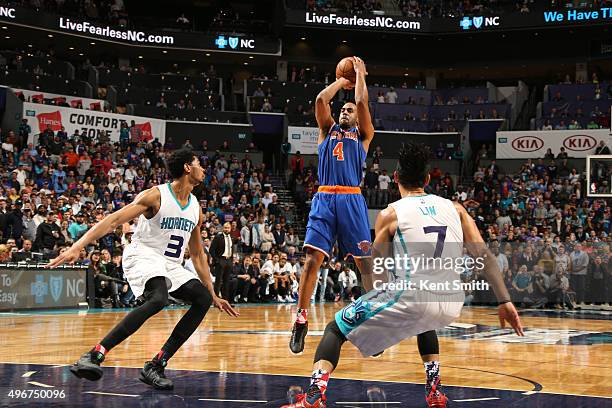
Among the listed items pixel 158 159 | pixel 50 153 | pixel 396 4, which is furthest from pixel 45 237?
pixel 396 4

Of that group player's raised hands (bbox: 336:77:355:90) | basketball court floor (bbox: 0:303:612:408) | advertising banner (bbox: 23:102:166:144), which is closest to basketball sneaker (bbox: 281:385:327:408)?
basketball court floor (bbox: 0:303:612:408)

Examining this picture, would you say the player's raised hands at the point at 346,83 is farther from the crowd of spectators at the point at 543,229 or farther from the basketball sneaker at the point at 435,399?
the crowd of spectators at the point at 543,229

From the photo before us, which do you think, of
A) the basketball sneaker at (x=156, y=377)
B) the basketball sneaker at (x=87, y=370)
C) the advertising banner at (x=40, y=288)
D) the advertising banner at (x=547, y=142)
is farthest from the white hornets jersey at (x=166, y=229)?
the advertising banner at (x=547, y=142)

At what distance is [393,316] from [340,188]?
262 centimetres

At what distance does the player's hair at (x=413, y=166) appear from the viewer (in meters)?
5.10

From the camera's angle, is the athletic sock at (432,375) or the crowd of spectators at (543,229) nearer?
the athletic sock at (432,375)

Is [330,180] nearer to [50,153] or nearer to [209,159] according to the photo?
[50,153]

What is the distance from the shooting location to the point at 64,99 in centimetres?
2848

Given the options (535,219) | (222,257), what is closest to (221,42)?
(535,219)

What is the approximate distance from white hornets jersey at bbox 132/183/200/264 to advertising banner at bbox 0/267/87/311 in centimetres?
952

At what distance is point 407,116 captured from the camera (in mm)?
35719

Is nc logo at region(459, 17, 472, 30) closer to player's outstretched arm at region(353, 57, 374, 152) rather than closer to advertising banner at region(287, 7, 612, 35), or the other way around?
advertising banner at region(287, 7, 612, 35)

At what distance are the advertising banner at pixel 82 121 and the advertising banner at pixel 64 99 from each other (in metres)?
0.87

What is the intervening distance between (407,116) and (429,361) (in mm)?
31101
